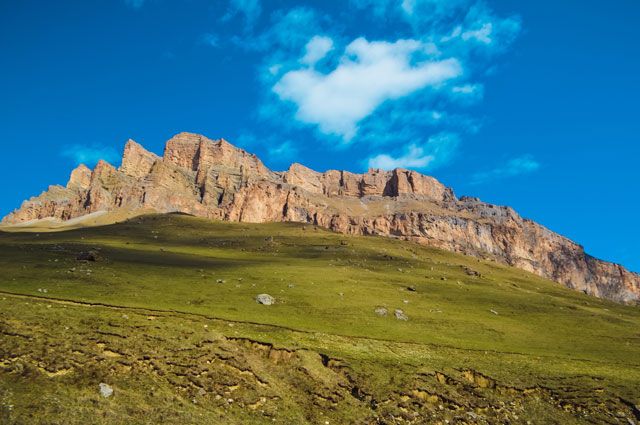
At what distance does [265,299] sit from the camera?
6919 centimetres

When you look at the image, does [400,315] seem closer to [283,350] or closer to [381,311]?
[381,311]

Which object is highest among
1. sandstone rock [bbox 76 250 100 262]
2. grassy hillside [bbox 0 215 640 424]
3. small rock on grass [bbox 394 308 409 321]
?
sandstone rock [bbox 76 250 100 262]

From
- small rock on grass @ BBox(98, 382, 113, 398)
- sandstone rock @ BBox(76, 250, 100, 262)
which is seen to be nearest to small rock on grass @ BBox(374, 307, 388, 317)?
small rock on grass @ BBox(98, 382, 113, 398)

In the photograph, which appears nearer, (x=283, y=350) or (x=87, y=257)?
(x=283, y=350)

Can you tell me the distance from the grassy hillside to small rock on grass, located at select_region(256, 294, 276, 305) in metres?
1.05

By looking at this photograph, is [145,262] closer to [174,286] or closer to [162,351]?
[174,286]

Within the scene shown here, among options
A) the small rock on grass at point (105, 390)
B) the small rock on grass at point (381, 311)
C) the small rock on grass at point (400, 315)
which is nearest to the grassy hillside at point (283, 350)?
the small rock on grass at point (105, 390)

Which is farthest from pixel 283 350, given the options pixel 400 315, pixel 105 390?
pixel 400 315

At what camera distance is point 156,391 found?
104 ft

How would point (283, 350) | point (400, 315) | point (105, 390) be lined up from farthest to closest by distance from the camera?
point (400, 315) → point (283, 350) → point (105, 390)

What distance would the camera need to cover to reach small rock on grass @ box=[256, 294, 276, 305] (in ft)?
225

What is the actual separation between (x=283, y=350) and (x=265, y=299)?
25758 millimetres

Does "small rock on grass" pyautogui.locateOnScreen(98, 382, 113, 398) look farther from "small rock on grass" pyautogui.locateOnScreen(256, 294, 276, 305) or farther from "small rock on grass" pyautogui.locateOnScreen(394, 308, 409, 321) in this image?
"small rock on grass" pyautogui.locateOnScreen(394, 308, 409, 321)

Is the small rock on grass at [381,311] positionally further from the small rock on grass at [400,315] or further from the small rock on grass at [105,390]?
the small rock on grass at [105,390]
